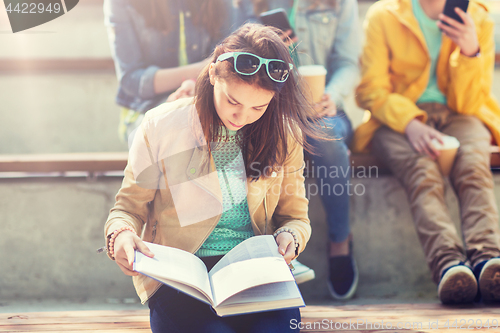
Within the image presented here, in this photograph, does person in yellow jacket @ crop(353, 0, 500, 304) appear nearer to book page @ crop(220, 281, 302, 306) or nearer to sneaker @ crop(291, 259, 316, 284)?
sneaker @ crop(291, 259, 316, 284)

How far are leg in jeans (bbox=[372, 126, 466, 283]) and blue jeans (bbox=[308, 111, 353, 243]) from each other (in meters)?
0.22

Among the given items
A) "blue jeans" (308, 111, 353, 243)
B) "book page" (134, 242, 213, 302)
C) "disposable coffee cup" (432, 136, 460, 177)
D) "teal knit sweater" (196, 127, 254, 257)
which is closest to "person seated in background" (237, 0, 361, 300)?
"blue jeans" (308, 111, 353, 243)

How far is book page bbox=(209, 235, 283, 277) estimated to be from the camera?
33.1 inches

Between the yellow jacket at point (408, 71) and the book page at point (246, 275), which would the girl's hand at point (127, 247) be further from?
the yellow jacket at point (408, 71)

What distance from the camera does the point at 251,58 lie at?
840 mm

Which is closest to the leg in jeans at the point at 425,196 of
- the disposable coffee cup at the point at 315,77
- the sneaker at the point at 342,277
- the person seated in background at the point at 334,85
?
the person seated in background at the point at 334,85

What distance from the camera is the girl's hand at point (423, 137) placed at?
153 centimetres

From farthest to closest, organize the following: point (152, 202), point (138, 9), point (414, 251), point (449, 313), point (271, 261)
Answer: point (414, 251)
point (138, 9)
point (449, 313)
point (152, 202)
point (271, 261)

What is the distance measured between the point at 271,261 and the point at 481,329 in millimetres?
703

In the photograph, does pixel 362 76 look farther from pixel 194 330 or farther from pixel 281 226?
pixel 194 330

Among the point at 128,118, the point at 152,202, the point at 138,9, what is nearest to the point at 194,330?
the point at 152,202

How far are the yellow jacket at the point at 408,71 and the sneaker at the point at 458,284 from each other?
0.60 m

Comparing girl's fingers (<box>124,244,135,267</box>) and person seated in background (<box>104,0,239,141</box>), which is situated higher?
person seated in background (<box>104,0,239,141</box>)

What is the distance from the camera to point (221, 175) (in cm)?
100
